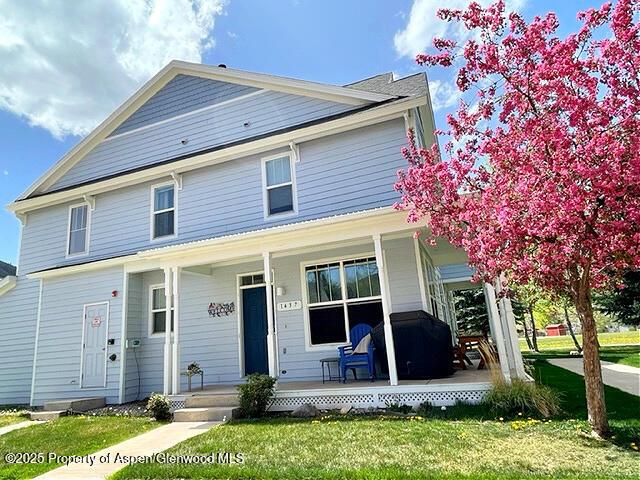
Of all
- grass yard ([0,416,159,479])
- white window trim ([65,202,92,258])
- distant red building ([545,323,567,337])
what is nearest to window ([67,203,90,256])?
white window trim ([65,202,92,258])

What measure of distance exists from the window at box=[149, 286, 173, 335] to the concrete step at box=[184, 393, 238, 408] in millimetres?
3169

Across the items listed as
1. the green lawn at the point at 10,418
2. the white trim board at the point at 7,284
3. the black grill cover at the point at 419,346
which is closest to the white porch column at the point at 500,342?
the black grill cover at the point at 419,346

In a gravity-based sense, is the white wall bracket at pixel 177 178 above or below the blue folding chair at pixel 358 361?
above

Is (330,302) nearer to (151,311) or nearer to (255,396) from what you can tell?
(255,396)

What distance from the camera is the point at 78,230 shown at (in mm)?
11922

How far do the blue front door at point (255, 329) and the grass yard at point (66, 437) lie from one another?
8.53 feet

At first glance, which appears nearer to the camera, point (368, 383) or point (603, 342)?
point (368, 383)

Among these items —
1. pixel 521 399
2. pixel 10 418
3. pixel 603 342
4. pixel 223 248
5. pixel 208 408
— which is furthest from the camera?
pixel 603 342

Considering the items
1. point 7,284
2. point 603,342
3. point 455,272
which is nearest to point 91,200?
point 7,284

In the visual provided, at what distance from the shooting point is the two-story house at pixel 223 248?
8.12 m

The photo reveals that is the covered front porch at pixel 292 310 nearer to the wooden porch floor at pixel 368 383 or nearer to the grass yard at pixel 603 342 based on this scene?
the wooden porch floor at pixel 368 383

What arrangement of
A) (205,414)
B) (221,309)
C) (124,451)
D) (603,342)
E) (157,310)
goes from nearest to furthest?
1. (124,451)
2. (205,414)
3. (221,309)
4. (157,310)
5. (603,342)

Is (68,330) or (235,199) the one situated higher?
(235,199)

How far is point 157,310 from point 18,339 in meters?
5.03
